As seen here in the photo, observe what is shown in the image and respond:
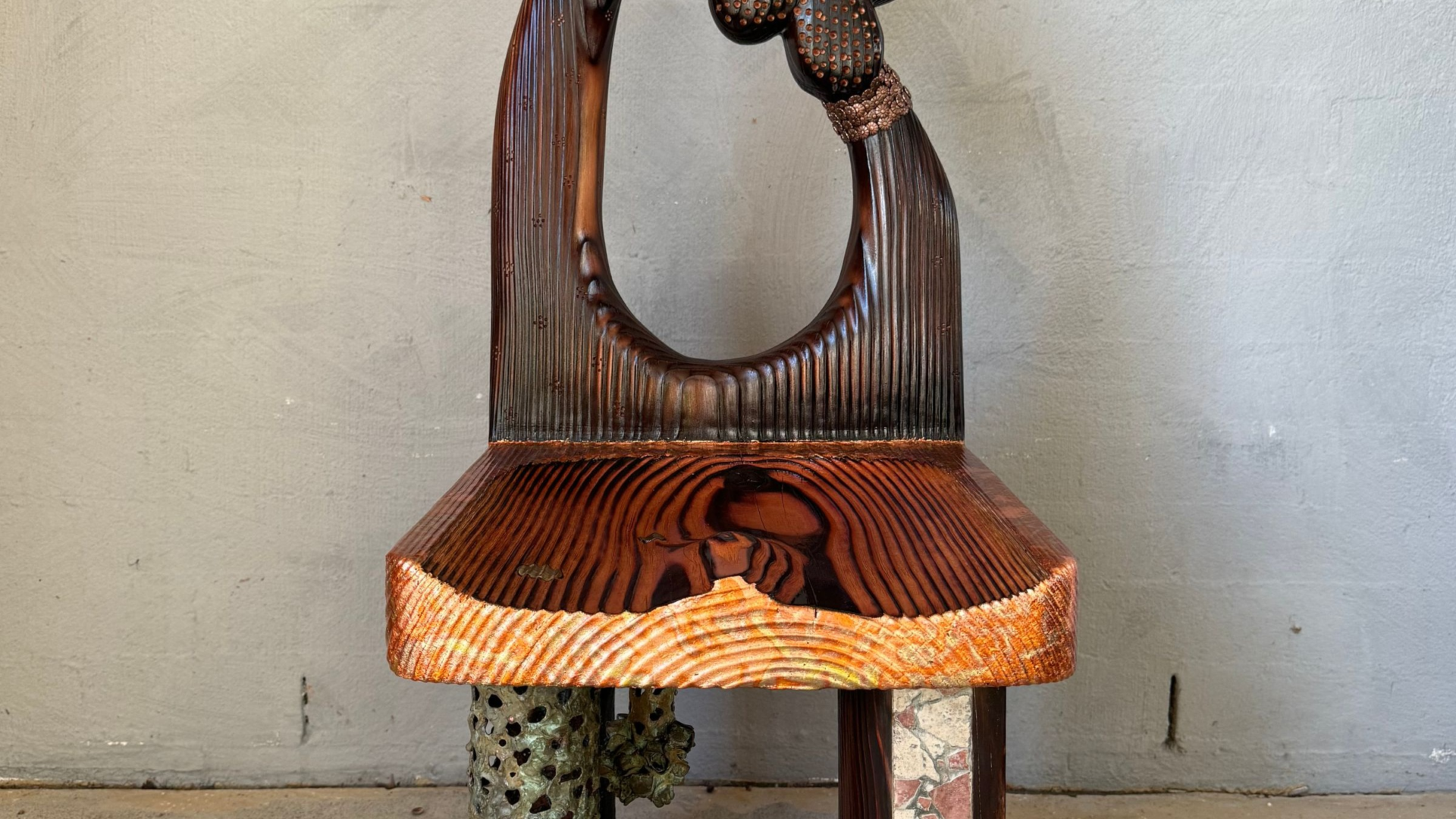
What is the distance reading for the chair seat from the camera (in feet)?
1.88

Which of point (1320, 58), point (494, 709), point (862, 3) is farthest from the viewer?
point (1320, 58)

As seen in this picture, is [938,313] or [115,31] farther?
[115,31]

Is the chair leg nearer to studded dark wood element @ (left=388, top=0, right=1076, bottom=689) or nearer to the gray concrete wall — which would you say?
studded dark wood element @ (left=388, top=0, right=1076, bottom=689)

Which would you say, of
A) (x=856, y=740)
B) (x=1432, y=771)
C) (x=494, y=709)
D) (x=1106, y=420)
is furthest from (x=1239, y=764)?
(x=494, y=709)

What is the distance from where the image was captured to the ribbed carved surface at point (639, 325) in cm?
86

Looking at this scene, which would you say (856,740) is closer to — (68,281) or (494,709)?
(494,709)

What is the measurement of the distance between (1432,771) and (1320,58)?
93 cm

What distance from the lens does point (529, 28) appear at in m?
0.90

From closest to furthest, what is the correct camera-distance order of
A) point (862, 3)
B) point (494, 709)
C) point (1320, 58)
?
1. point (494, 709)
2. point (862, 3)
3. point (1320, 58)

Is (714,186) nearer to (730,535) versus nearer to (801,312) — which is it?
(801,312)

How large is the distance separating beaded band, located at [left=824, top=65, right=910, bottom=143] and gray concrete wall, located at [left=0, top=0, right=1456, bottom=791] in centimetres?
42

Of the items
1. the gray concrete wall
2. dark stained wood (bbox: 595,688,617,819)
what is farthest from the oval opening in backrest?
dark stained wood (bbox: 595,688,617,819)

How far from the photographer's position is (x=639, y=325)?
902 millimetres

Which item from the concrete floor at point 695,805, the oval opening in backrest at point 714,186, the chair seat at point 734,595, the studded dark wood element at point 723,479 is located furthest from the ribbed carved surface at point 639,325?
the concrete floor at point 695,805
